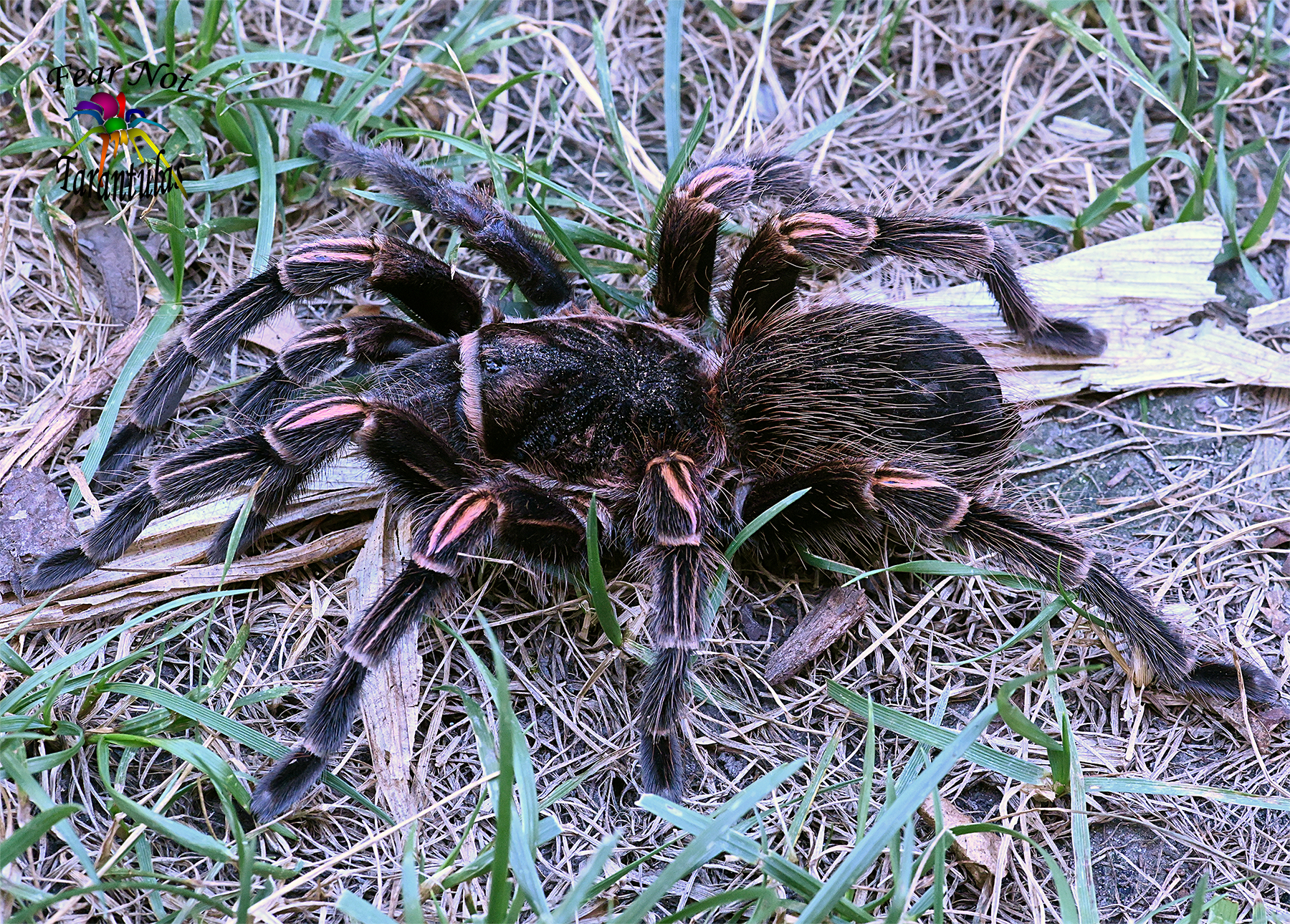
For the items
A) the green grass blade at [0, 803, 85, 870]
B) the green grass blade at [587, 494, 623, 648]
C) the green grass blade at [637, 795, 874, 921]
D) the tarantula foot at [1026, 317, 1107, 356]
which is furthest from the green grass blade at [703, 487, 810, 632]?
the green grass blade at [0, 803, 85, 870]

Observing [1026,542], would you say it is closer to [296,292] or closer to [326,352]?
[326,352]

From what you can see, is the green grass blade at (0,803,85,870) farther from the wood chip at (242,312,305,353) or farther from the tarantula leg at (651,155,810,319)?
the tarantula leg at (651,155,810,319)

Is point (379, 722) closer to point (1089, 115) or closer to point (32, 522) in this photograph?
point (32, 522)

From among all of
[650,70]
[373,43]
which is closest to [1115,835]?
[650,70]

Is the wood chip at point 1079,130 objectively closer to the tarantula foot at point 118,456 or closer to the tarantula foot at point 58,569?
the tarantula foot at point 118,456

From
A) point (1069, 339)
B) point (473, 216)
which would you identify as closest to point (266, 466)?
point (473, 216)
